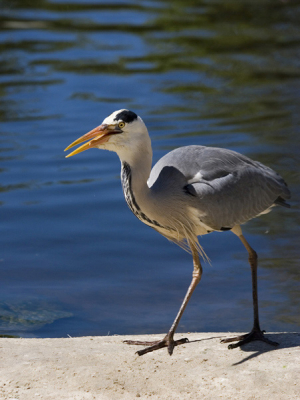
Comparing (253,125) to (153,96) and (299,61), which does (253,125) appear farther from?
(299,61)

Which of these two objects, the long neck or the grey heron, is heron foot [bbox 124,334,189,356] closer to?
the grey heron

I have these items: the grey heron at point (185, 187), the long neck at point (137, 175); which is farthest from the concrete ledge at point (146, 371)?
the long neck at point (137, 175)

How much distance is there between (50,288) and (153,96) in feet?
26.7

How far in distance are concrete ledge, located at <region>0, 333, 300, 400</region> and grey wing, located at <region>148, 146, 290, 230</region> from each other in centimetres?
106

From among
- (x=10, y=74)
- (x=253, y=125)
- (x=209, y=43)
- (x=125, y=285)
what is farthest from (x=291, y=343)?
(x=209, y=43)

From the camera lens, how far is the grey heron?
5664 mm

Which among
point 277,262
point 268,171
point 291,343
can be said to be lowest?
→ point 277,262

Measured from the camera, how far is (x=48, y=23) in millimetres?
21875

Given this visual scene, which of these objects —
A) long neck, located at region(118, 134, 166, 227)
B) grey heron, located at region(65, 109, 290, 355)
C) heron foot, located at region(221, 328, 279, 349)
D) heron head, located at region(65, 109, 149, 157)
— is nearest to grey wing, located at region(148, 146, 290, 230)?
grey heron, located at region(65, 109, 290, 355)

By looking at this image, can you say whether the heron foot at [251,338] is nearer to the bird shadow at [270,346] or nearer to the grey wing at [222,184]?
the bird shadow at [270,346]

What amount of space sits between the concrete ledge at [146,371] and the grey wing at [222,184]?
3.46 ft

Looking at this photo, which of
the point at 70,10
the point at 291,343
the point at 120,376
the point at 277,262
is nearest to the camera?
the point at 120,376

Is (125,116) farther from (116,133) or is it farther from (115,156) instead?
(115,156)

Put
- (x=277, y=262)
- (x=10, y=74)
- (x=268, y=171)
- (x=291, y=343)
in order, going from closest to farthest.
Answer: (x=291, y=343) < (x=268, y=171) < (x=277, y=262) < (x=10, y=74)
